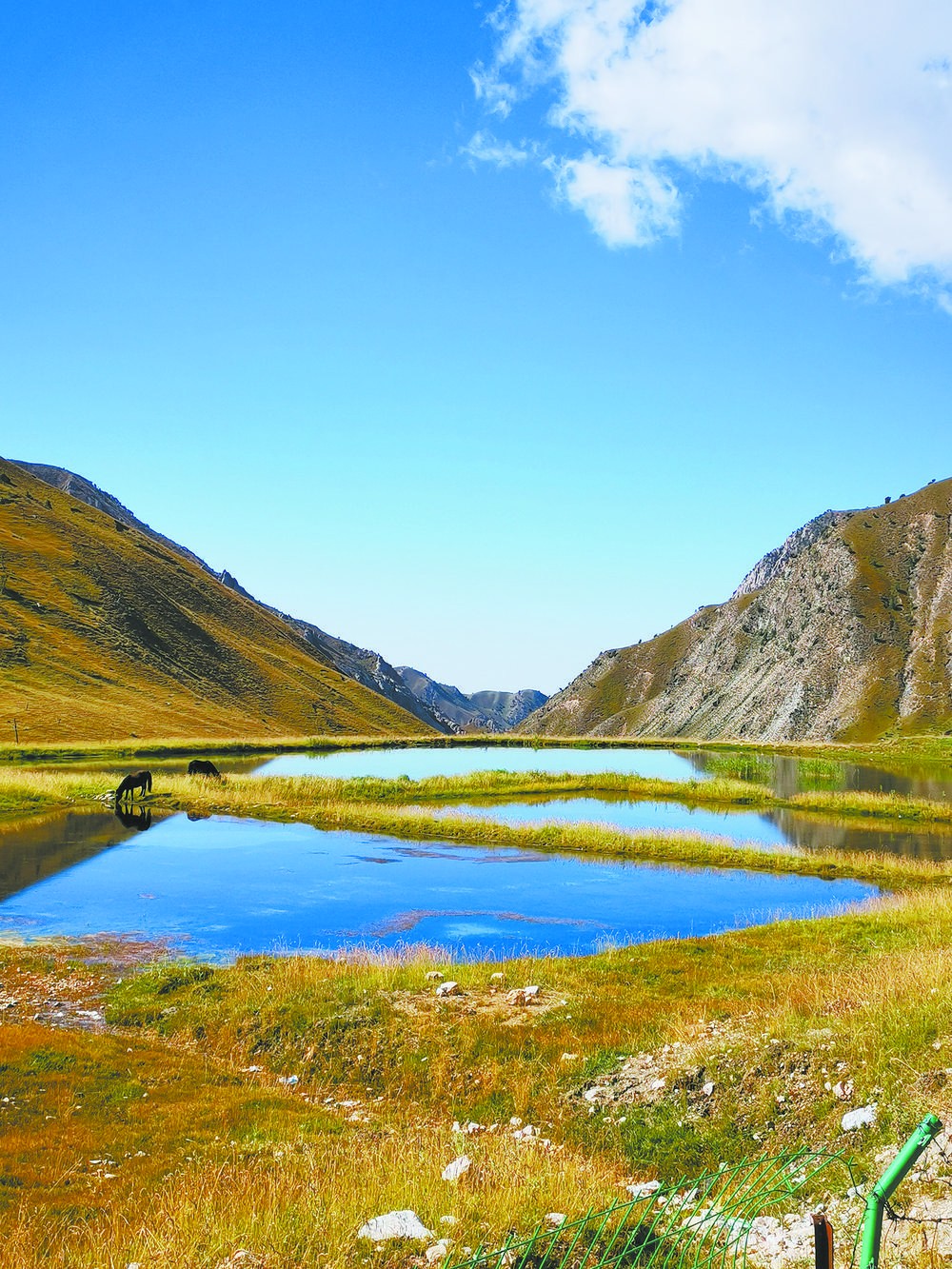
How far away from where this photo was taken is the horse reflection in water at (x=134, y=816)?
54.4m

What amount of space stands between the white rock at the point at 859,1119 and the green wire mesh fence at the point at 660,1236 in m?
0.77

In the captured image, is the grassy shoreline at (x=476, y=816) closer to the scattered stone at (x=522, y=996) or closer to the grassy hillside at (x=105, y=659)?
the scattered stone at (x=522, y=996)

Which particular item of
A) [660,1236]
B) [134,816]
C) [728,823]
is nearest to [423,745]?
[134,816]

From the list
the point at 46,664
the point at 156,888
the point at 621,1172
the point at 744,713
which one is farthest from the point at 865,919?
the point at 744,713

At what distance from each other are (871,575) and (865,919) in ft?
608

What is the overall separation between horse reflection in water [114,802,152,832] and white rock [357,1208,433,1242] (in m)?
48.0

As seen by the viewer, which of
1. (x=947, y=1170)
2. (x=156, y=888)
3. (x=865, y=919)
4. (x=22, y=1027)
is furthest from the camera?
(x=156, y=888)

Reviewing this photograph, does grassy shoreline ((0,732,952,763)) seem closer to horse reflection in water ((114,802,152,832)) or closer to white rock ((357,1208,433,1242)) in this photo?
horse reflection in water ((114,802,152,832))

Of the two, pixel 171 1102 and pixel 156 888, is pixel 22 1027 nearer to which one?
pixel 171 1102

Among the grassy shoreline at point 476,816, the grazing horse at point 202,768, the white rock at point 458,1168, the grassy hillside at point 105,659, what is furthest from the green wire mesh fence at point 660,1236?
the grassy hillside at point 105,659

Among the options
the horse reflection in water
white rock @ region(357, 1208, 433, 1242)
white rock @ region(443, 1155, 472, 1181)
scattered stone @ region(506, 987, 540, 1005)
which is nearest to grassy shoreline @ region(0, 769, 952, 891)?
the horse reflection in water

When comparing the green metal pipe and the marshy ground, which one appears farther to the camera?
the marshy ground

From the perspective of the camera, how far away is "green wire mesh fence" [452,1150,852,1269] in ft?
25.2

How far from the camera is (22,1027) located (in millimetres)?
19938
